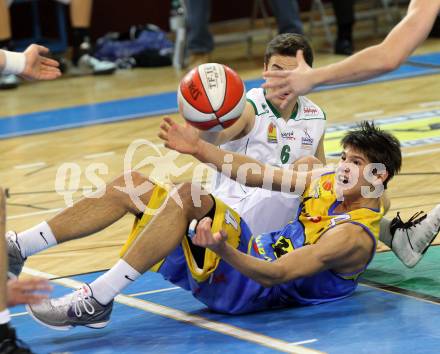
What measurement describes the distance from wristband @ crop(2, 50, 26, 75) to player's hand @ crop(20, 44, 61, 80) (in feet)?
0.07

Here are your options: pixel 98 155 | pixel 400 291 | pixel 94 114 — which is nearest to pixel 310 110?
pixel 400 291

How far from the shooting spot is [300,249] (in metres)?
5.02

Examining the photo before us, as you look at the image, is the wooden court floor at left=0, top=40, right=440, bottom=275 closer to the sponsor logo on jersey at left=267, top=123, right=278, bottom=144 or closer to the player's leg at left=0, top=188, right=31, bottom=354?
the sponsor logo on jersey at left=267, top=123, right=278, bottom=144

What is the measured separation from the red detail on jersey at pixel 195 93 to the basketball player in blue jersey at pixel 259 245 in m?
0.30

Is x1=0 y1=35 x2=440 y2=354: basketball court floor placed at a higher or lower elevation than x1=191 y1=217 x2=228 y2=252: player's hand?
lower

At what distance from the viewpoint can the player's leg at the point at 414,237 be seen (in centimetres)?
566

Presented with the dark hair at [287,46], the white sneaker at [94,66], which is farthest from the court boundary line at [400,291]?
the white sneaker at [94,66]

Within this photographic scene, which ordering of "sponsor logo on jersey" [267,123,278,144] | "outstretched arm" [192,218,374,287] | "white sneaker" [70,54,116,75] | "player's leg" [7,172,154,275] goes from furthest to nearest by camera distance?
1. "white sneaker" [70,54,116,75]
2. "sponsor logo on jersey" [267,123,278,144]
3. "player's leg" [7,172,154,275]
4. "outstretched arm" [192,218,374,287]

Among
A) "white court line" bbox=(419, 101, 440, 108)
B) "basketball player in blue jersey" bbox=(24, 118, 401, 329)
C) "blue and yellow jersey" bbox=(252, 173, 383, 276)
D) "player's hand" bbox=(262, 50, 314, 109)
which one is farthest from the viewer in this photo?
"white court line" bbox=(419, 101, 440, 108)

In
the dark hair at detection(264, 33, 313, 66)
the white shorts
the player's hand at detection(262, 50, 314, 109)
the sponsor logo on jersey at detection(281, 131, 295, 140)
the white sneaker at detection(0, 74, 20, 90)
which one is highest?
the player's hand at detection(262, 50, 314, 109)

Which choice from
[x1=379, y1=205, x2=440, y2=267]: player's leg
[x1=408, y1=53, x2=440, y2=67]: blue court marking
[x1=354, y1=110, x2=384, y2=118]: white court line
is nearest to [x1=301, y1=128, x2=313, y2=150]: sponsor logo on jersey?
[x1=379, y1=205, x2=440, y2=267]: player's leg

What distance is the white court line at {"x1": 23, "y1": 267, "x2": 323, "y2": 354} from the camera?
15.4 feet

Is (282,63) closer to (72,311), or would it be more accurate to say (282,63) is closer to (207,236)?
(207,236)

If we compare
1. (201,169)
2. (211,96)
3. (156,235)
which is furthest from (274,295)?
(201,169)
